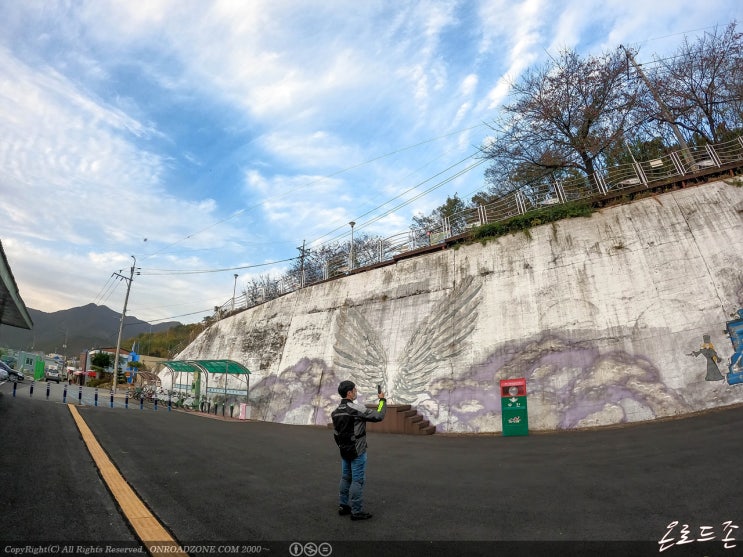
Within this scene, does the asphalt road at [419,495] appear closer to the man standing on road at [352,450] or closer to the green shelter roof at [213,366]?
the man standing on road at [352,450]

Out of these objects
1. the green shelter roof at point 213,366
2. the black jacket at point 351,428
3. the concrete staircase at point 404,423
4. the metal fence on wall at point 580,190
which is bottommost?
the concrete staircase at point 404,423

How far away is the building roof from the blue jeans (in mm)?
11649

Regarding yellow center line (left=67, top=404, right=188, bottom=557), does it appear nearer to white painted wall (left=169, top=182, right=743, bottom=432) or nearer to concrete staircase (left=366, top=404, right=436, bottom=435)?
concrete staircase (left=366, top=404, right=436, bottom=435)

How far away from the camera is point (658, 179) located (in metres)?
15.6

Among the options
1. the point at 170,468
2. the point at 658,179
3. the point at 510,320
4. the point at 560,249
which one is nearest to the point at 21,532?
the point at 170,468

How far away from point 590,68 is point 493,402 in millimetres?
19808

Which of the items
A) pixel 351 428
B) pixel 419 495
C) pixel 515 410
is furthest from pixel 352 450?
pixel 515 410

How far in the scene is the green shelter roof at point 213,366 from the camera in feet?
70.9

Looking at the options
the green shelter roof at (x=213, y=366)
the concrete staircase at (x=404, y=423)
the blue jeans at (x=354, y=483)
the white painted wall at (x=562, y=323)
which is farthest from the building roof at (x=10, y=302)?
the concrete staircase at (x=404, y=423)

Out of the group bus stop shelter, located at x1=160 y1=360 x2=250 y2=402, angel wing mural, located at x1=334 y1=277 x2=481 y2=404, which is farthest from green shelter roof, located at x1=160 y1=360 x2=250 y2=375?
angel wing mural, located at x1=334 y1=277 x2=481 y2=404

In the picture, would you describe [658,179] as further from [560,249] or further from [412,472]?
[412,472]

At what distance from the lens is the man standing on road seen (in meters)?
4.59

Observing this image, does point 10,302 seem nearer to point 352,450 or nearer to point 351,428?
point 351,428

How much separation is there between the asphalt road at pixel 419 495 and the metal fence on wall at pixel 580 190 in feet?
32.1
